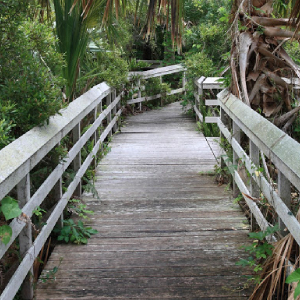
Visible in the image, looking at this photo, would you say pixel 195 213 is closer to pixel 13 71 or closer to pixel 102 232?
pixel 102 232

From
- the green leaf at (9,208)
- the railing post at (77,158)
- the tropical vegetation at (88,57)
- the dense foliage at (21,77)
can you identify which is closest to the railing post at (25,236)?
the tropical vegetation at (88,57)

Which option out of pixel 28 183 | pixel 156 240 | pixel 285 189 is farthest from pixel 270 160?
pixel 28 183

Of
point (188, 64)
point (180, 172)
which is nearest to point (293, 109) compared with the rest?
point (180, 172)

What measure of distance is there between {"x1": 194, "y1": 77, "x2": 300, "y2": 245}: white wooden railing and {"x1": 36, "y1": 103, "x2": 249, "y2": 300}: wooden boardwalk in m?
0.44

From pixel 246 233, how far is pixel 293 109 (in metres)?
1.59

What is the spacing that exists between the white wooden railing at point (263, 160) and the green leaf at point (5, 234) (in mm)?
1506

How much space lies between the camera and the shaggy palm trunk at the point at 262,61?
16.5 feet

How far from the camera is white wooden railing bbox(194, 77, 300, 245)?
260 cm

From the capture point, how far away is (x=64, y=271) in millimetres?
3410

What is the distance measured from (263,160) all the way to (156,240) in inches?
45.7

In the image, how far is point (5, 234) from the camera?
2314 mm

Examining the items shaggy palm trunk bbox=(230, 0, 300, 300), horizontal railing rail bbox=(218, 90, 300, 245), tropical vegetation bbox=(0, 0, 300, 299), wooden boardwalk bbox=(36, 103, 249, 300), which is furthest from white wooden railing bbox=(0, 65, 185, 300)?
shaggy palm trunk bbox=(230, 0, 300, 300)

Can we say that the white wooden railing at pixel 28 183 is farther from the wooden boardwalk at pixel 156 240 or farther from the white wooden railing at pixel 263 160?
the white wooden railing at pixel 263 160

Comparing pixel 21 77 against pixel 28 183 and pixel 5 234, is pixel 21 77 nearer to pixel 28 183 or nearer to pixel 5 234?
pixel 28 183
